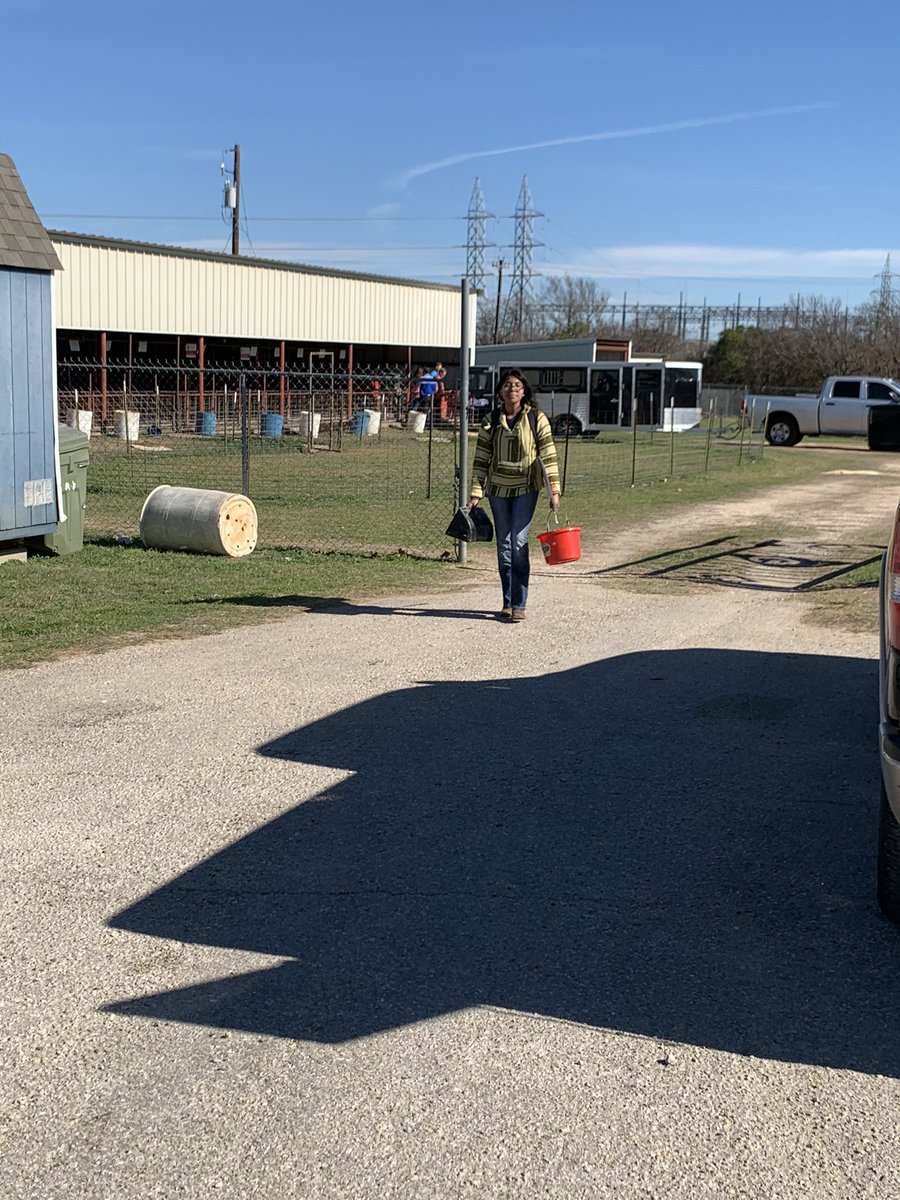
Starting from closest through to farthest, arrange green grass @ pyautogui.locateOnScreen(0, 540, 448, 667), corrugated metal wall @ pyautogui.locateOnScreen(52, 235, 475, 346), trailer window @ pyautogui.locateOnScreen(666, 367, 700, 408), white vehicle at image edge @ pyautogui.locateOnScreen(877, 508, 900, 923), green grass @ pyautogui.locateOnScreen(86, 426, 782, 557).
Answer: white vehicle at image edge @ pyautogui.locateOnScreen(877, 508, 900, 923) < green grass @ pyautogui.locateOnScreen(0, 540, 448, 667) < green grass @ pyautogui.locateOnScreen(86, 426, 782, 557) < corrugated metal wall @ pyautogui.locateOnScreen(52, 235, 475, 346) < trailer window @ pyautogui.locateOnScreen(666, 367, 700, 408)

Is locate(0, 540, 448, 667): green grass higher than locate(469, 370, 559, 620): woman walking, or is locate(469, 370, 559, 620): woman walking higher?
locate(469, 370, 559, 620): woman walking

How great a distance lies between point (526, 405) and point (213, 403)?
27.0m

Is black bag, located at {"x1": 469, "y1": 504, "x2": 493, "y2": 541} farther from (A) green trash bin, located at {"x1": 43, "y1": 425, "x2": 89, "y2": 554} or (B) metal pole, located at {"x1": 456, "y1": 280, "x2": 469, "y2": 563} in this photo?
(A) green trash bin, located at {"x1": 43, "y1": 425, "x2": 89, "y2": 554}

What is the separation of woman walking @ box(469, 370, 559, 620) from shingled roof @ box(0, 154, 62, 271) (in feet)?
16.2

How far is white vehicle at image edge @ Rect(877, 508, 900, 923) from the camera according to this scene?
13.3 ft

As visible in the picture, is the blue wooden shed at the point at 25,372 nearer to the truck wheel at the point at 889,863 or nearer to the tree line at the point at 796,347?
the truck wheel at the point at 889,863

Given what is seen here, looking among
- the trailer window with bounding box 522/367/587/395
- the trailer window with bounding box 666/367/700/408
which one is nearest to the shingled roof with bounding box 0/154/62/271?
the trailer window with bounding box 522/367/587/395

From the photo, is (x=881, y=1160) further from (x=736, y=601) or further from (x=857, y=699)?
(x=736, y=601)

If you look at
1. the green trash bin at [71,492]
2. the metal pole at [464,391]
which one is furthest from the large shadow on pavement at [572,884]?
the green trash bin at [71,492]

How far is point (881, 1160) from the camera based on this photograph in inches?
122

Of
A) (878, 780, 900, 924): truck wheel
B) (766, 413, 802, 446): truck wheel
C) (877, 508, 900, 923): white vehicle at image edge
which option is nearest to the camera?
(877, 508, 900, 923): white vehicle at image edge

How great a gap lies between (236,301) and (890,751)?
37.2 m

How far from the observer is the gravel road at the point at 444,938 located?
314cm

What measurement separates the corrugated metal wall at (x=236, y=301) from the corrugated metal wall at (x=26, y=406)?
69.7ft
